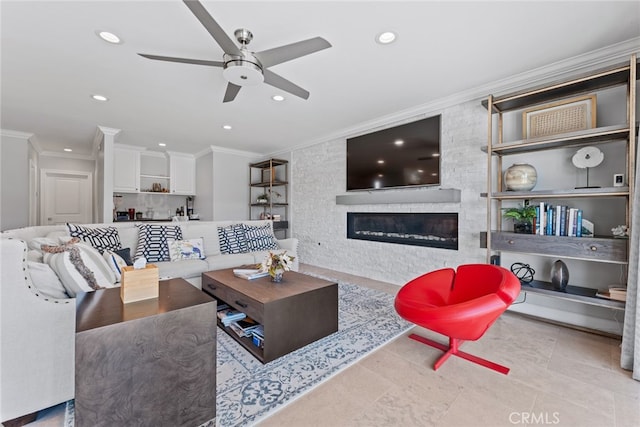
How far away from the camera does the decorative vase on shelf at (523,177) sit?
8.31 ft

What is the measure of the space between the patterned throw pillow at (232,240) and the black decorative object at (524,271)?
318cm

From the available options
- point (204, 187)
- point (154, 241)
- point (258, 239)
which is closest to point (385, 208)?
point (258, 239)

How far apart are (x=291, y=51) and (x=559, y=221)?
8.38ft

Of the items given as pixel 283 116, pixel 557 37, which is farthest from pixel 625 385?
pixel 283 116

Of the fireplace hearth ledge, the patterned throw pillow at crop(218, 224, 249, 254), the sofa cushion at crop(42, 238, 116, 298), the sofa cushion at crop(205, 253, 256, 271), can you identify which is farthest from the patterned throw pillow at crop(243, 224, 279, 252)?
the sofa cushion at crop(42, 238, 116, 298)

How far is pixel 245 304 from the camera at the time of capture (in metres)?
2.07

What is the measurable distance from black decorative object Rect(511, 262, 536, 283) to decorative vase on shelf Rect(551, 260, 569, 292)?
0.25m

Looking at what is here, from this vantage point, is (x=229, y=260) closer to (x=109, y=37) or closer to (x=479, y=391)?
(x=109, y=37)

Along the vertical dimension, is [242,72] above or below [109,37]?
below

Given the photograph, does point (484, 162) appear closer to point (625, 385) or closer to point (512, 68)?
point (512, 68)

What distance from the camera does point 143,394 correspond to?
1.10 m

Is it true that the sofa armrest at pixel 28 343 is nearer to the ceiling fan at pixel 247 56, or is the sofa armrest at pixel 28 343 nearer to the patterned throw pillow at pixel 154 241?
the ceiling fan at pixel 247 56

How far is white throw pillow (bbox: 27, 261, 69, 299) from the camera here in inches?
54.2

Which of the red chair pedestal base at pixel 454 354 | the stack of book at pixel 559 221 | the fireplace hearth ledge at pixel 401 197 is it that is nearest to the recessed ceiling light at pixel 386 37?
the fireplace hearth ledge at pixel 401 197
